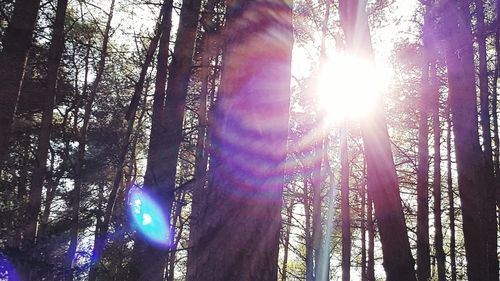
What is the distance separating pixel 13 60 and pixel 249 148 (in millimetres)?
4319

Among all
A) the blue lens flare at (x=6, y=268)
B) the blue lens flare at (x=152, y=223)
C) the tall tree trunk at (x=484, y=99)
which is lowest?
the blue lens flare at (x=6, y=268)

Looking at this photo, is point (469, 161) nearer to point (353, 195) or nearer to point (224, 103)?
point (224, 103)

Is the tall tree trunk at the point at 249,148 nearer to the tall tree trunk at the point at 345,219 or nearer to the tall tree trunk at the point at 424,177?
the tall tree trunk at the point at 424,177

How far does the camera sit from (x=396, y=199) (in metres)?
4.61

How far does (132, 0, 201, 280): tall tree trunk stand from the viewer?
→ 608cm

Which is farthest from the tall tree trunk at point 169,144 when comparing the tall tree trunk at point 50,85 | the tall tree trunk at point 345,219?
the tall tree trunk at point 345,219

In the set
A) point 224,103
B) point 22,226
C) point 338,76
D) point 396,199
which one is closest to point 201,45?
point 338,76

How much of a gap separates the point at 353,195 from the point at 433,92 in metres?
7.19

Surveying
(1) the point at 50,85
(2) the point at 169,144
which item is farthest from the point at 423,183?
(1) the point at 50,85

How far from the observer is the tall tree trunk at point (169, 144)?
6078 millimetres

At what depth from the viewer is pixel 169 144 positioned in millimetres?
6254

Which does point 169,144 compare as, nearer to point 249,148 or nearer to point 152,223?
point 152,223

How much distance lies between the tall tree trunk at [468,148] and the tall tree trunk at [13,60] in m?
6.02

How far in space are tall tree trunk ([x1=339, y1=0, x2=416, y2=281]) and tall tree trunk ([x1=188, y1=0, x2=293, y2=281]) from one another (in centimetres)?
231
